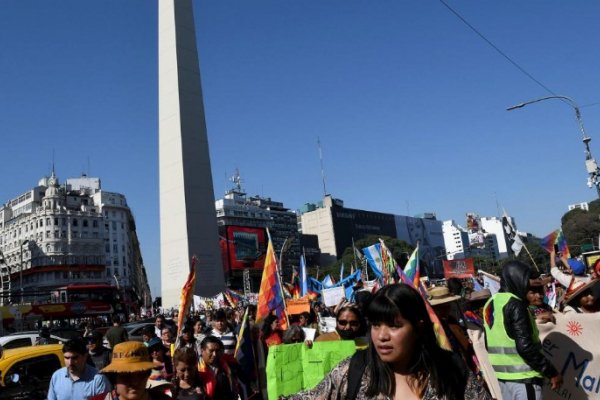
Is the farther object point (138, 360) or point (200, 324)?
point (200, 324)

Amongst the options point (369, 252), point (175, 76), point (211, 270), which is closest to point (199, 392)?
point (369, 252)

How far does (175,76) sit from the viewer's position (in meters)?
26.0

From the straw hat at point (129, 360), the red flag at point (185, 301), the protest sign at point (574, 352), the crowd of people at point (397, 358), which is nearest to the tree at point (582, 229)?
the red flag at point (185, 301)

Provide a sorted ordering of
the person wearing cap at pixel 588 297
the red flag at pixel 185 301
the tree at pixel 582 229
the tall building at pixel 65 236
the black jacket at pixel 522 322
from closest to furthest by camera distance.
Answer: the black jacket at pixel 522 322
the person wearing cap at pixel 588 297
the red flag at pixel 185 301
the tree at pixel 582 229
the tall building at pixel 65 236

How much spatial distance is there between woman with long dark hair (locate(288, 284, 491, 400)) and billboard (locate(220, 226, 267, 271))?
74.3m

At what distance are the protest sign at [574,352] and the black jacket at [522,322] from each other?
440 millimetres

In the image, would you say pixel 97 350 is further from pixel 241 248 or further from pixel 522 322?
pixel 241 248

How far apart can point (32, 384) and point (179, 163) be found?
18.8m

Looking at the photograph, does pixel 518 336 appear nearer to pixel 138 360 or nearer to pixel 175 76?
pixel 138 360

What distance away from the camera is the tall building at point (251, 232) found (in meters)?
77.1

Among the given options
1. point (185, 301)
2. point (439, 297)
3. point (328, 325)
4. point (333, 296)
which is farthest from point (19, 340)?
point (439, 297)

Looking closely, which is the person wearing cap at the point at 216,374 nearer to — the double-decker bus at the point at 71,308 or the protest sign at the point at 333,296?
the protest sign at the point at 333,296

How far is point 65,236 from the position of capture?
305 ft

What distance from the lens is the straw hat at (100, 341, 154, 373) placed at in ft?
9.64
